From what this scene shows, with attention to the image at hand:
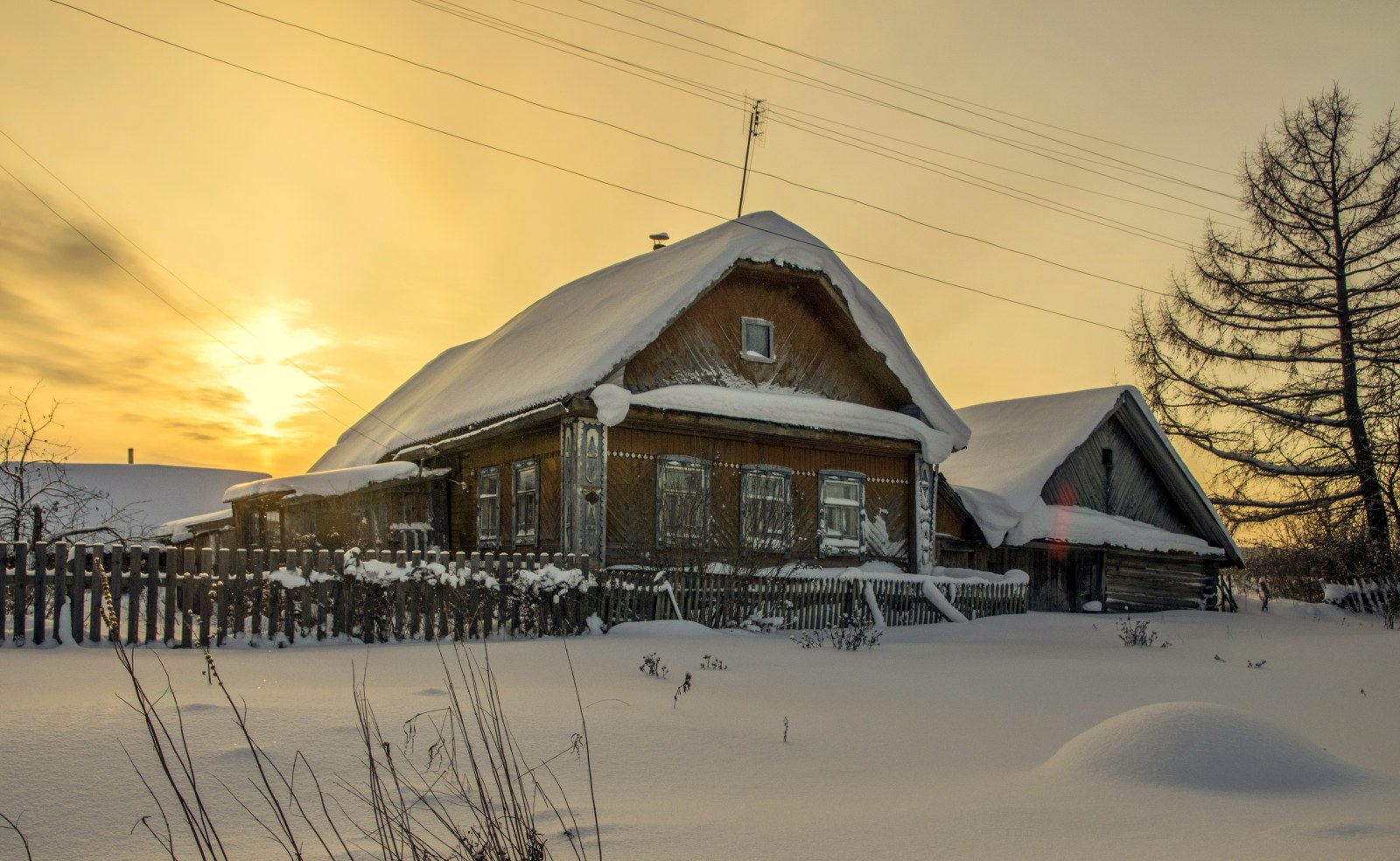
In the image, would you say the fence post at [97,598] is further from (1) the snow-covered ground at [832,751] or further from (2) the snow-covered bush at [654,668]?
(2) the snow-covered bush at [654,668]

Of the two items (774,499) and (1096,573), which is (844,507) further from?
(1096,573)

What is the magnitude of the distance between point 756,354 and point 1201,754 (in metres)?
13.5

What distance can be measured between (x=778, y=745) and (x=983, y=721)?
1.85 m

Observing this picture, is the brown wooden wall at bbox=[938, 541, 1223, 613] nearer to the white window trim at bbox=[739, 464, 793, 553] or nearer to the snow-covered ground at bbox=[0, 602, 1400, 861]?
the white window trim at bbox=[739, 464, 793, 553]

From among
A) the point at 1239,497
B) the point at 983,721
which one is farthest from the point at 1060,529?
the point at 983,721

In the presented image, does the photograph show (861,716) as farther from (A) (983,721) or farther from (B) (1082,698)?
(B) (1082,698)

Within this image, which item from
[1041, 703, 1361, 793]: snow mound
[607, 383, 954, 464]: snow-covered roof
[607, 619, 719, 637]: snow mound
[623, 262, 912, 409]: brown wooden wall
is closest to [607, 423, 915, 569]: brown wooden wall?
[607, 383, 954, 464]: snow-covered roof

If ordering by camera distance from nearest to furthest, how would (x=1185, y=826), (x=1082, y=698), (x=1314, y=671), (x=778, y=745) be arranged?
(x=1185, y=826) < (x=778, y=745) < (x=1082, y=698) < (x=1314, y=671)

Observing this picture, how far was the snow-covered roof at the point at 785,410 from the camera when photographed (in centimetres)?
1552

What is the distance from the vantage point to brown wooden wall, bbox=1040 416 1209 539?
75.7ft

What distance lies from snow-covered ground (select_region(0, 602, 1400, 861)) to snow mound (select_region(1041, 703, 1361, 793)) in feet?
0.04

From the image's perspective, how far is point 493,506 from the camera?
61.8ft

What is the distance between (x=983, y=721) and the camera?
6855 millimetres

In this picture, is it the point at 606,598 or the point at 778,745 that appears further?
the point at 606,598
